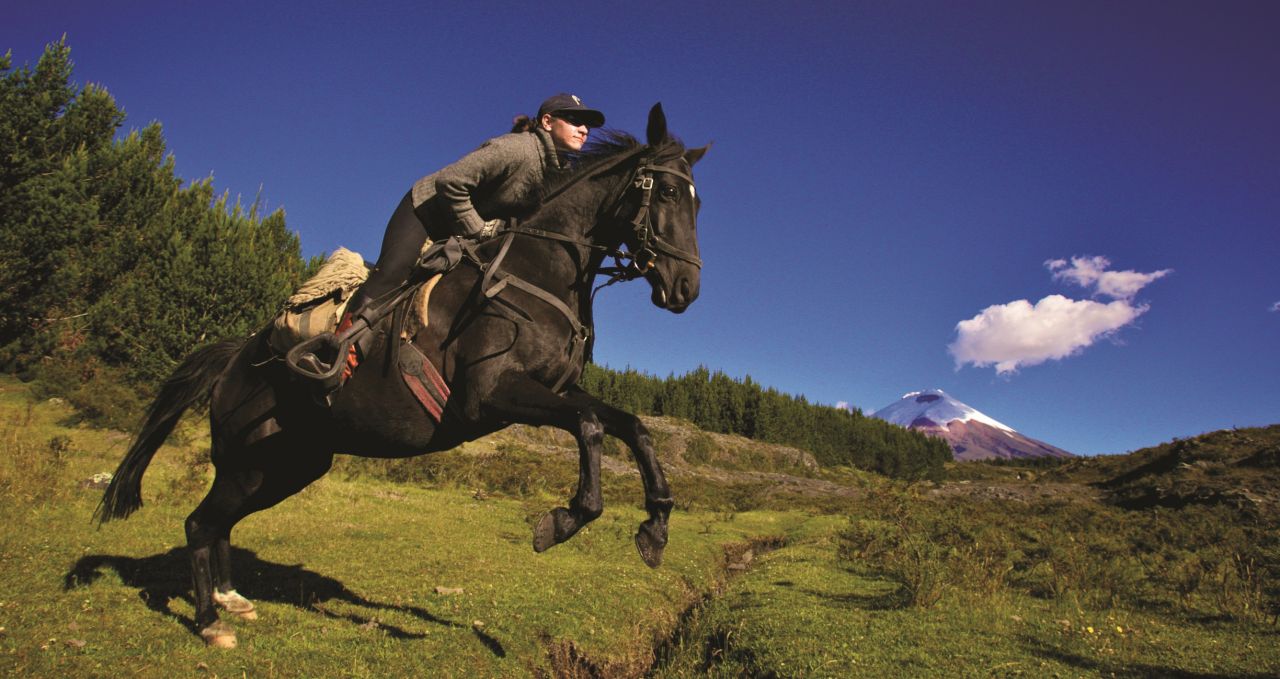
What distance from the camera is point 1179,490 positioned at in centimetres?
2178

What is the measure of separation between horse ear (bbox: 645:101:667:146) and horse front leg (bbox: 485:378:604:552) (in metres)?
2.37

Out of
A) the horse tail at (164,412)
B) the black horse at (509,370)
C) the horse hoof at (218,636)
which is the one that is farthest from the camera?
the horse tail at (164,412)

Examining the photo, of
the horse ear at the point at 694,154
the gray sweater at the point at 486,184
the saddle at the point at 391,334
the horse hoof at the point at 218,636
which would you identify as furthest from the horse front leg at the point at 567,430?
the horse hoof at the point at 218,636

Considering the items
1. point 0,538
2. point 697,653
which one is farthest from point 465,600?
point 0,538

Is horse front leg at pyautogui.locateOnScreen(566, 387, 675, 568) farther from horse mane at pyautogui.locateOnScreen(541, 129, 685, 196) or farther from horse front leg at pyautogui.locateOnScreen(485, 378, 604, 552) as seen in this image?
horse mane at pyautogui.locateOnScreen(541, 129, 685, 196)

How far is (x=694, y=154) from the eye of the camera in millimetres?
5355

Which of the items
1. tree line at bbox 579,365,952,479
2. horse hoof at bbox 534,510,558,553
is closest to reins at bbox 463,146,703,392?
horse hoof at bbox 534,510,558,553

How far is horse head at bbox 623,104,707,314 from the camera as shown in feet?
15.5

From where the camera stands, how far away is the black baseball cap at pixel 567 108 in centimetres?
527

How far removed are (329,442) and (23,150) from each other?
3119 cm

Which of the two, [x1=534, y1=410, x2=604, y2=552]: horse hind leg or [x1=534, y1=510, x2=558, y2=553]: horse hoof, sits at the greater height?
[x1=534, y1=410, x2=604, y2=552]: horse hind leg

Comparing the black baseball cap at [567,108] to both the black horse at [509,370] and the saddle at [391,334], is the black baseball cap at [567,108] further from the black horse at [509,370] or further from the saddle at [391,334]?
the saddle at [391,334]

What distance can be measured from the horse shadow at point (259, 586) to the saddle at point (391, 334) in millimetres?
2820

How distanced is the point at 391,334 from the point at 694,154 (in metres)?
2.90
